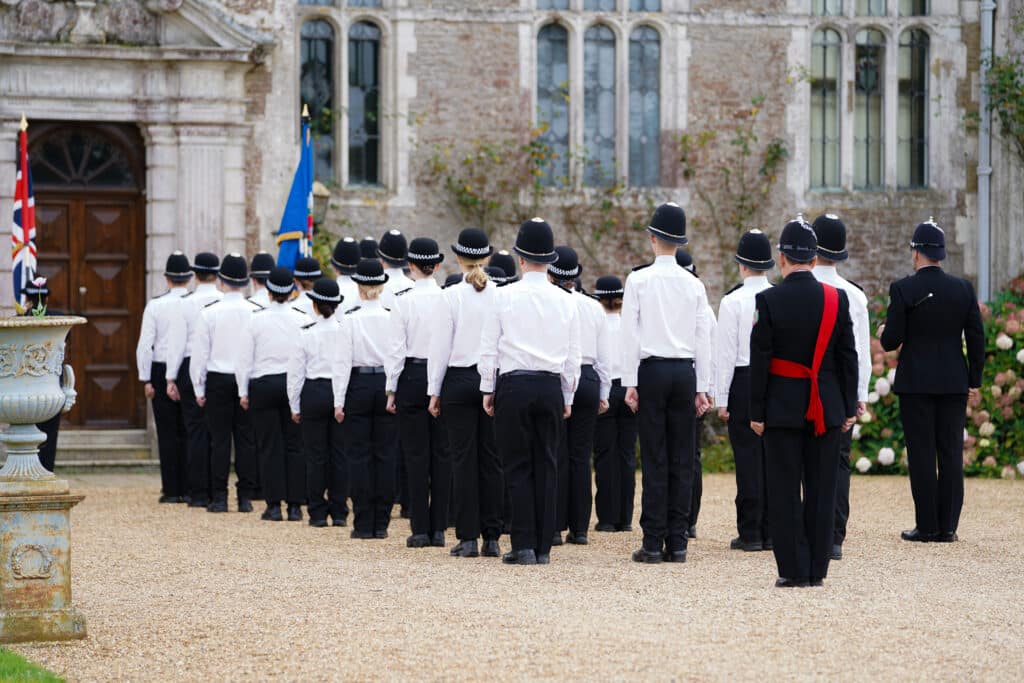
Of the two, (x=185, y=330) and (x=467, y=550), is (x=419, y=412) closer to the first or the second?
(x=467, y=550)

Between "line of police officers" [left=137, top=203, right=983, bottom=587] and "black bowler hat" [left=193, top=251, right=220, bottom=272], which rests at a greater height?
"black bowler hat" [left=193, top=251, right=220, bottom=272]

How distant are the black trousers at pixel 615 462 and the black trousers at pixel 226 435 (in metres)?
3.19

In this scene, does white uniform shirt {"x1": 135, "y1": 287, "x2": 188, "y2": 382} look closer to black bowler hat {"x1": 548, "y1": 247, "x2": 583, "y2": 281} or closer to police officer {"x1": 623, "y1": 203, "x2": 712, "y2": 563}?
black bowler hat {"x1": 548, "y1": 247, "x2": 583, "y2": 281}

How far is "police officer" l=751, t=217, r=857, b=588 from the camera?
29.2 feet

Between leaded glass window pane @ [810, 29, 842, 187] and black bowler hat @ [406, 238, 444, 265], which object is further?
leaded glass window pane @ [810, 29, 842, 187]

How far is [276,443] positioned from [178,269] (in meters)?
2.22

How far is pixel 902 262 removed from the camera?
20.0 meters

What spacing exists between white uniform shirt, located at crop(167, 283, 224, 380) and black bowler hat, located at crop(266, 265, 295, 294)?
1.14m

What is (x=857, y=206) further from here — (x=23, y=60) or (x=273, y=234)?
(x=23, y=60)

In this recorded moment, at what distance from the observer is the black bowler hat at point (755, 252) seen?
1101 centimetres

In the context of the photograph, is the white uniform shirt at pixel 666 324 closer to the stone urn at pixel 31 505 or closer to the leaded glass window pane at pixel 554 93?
the stone urn at pixel 31 505

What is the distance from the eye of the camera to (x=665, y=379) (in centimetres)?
1017

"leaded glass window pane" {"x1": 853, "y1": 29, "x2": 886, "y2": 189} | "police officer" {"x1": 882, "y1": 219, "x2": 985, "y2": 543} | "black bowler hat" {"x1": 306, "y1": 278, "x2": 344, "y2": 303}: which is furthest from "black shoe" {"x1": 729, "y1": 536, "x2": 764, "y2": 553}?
"leaded glass window pane" {"x1": 853, "y1": 29, "x2": 886, "y2": 189}

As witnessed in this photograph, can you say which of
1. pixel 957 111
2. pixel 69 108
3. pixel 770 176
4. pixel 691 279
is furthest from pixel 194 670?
pixel 957 111
